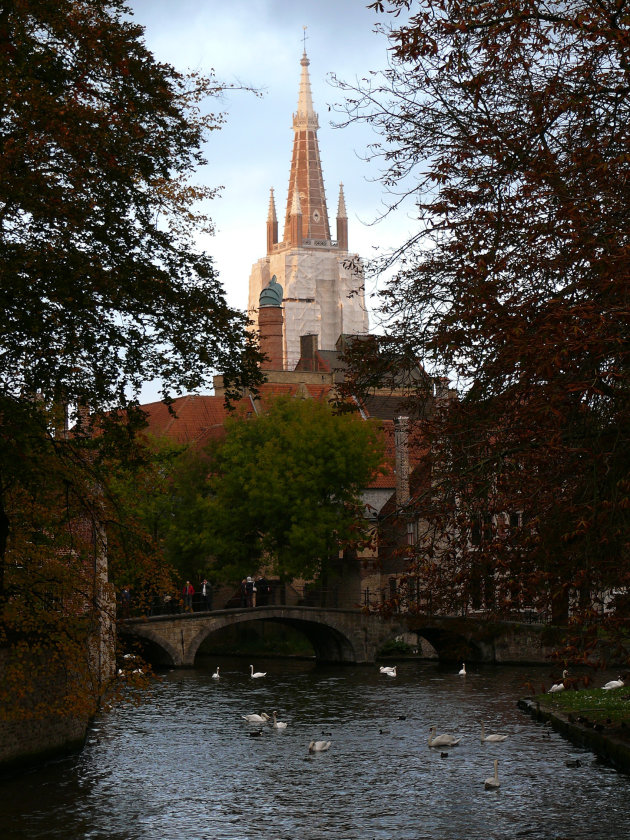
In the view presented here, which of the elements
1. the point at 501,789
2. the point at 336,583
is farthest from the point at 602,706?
the point at 336,583

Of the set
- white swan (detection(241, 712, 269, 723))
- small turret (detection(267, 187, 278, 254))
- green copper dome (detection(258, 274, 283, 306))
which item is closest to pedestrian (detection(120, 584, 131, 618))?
white swan (detection(241, 712, 269, 723))

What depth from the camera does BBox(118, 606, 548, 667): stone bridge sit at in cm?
4884

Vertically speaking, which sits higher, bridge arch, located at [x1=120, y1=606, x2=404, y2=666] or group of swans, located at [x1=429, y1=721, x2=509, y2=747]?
bridge arch, located at [x1=120, y1=606, x2=404, y2=666]

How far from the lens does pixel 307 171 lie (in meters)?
124

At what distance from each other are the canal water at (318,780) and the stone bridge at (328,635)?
11.3 meters

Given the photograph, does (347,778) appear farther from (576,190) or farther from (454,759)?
(576,190)

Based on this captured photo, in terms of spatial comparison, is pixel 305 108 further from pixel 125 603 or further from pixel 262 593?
pixel 125 603

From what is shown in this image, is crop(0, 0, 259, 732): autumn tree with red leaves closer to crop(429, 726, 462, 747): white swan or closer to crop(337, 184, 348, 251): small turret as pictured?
crop(429, 726, 462, 747): white swan

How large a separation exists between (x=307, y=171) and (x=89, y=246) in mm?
109083

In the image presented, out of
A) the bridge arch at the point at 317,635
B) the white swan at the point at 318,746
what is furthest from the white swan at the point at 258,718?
the bridge arch at the point at 317,635

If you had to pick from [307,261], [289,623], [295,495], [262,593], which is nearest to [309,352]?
[307,261]

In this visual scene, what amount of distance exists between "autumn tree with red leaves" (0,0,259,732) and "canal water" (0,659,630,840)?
4852 millimetres

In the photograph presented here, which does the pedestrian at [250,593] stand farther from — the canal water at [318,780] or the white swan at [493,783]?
the white swan at [493,783]

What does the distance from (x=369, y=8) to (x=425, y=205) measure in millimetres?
2565
